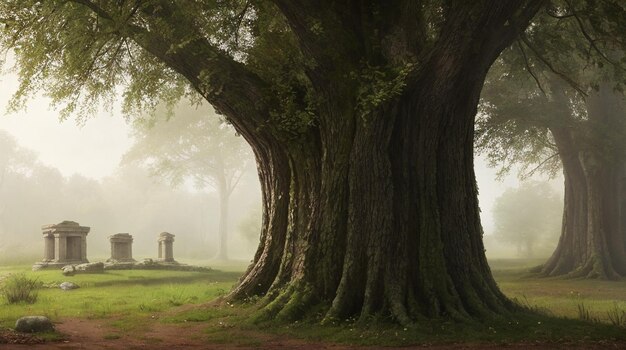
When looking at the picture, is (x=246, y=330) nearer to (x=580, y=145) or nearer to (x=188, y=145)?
(x=580, y=145)

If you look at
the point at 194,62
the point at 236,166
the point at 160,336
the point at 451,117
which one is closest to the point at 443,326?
the point at 451,117

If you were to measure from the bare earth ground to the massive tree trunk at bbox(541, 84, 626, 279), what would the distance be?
48.9 ft

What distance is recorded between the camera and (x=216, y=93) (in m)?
11.3

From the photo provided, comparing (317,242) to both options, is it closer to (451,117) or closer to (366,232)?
(366,232)

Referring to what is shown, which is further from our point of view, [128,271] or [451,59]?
[128,271]

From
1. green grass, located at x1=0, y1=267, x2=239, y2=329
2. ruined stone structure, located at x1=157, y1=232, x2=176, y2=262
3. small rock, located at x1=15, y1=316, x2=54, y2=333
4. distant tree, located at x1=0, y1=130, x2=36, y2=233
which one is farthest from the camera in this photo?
distant tree, located at x1=0, y1=130, x2=36, y2=233

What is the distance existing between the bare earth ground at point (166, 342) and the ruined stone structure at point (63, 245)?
1806 centimetres

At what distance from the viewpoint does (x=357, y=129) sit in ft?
32.9

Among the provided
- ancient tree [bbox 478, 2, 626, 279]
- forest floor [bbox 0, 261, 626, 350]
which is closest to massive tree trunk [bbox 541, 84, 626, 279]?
ancient tree [bbox 478, 2, 626, 279]

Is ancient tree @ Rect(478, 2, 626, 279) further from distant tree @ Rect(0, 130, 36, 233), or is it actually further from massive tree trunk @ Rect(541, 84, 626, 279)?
distant tree @ Rect(0, 130, 36, 233)

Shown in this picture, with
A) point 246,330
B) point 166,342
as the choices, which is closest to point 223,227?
point 246,330

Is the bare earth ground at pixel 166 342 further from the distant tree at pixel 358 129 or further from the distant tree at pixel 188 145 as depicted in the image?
the distant tree at pixel 188 145

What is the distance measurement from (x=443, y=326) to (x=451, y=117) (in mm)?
3933

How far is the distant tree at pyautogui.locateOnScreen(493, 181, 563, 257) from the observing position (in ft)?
174
